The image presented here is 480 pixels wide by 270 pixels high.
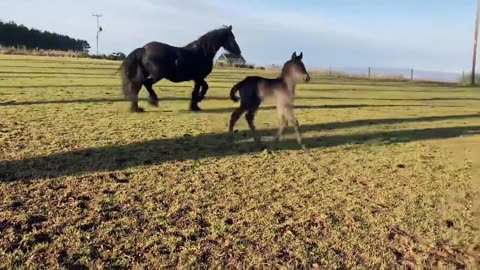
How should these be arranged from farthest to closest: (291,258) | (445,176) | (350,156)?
(350,156)
(445,176)
(291,258)

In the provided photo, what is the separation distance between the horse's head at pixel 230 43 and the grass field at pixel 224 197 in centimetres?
269

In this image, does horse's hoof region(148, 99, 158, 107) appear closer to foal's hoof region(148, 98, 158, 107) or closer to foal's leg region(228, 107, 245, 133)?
foal's hoof region(148, 98, 158, 107)

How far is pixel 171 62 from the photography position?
12078 millimetres

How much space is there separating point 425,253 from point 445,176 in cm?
325

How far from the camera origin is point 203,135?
31.2 ft

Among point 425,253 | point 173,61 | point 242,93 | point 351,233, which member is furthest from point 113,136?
point 425,253

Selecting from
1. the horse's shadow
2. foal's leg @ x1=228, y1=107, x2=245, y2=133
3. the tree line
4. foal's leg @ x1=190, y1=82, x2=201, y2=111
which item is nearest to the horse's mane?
foal's leg @ x1=190, y1=82, x2=201, y2=111

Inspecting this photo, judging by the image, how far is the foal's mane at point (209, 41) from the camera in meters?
12.6

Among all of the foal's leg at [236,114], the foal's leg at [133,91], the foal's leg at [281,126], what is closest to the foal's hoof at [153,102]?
the foal's leg at [133,91]

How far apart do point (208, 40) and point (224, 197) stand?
24.7 feet

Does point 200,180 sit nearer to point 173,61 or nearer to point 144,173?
point 144,173

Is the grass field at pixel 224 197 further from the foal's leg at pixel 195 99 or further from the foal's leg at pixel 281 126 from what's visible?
the foal's leg at pixel 195 99

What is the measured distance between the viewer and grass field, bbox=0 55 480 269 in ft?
14.3

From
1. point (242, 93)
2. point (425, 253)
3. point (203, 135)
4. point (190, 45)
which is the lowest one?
point (425, 253)
